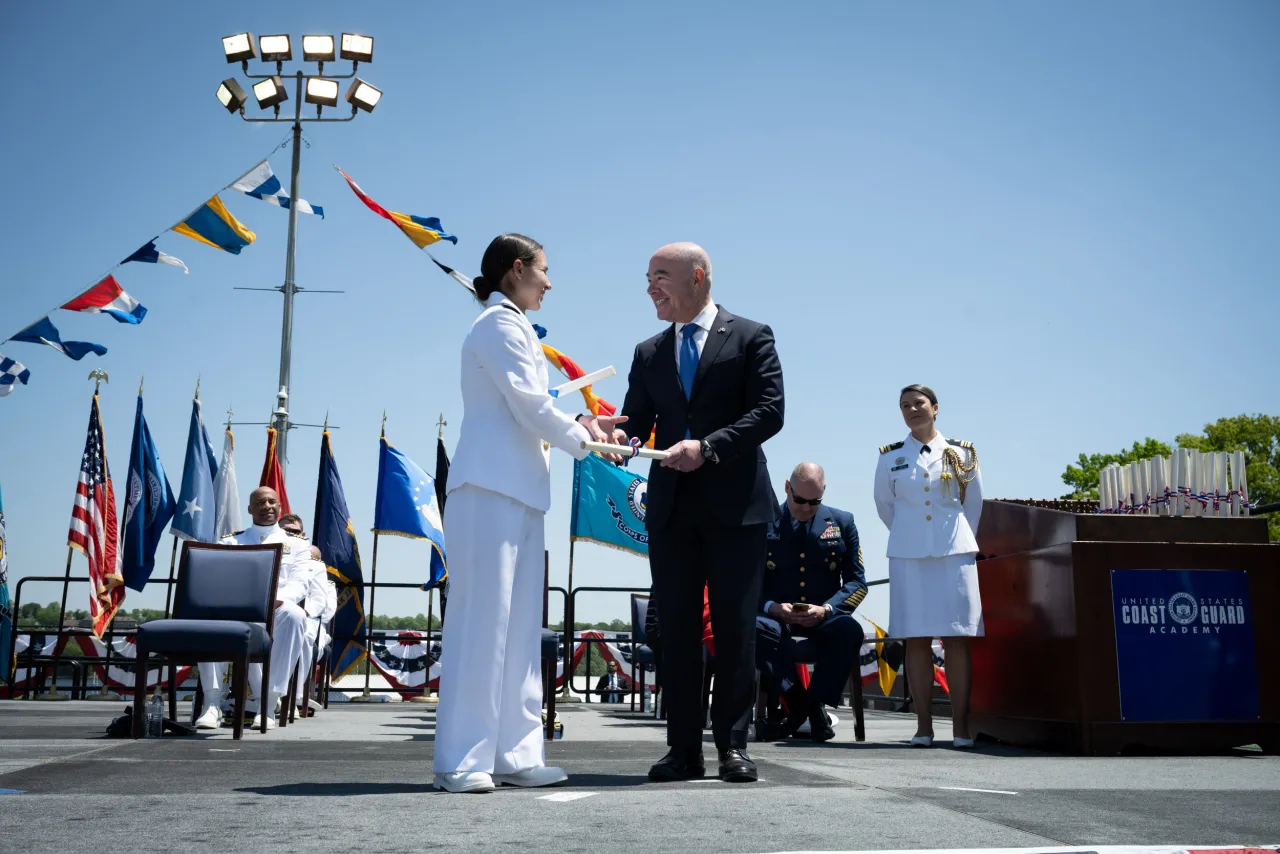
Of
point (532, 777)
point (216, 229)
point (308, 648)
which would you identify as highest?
point (216, 229)

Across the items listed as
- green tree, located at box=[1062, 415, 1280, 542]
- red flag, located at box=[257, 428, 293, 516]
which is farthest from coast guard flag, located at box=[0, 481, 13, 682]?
green tree, located at box=[1062, 415, 1280, 542]

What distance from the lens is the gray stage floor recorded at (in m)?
2.30

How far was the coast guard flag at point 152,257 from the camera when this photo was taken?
1231 cm

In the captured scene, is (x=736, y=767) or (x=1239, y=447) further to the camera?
(x=1239, y=447)

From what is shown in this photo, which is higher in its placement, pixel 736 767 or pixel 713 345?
pixel 713 345

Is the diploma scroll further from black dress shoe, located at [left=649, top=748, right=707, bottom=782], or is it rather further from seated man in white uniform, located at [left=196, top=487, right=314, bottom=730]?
seated man in white uniform, located at [left=196, top=487, right=314, bottom=730]

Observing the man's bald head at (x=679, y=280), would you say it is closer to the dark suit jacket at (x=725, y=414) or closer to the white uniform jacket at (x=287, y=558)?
the dark suit jacket at (x=725, y=414)

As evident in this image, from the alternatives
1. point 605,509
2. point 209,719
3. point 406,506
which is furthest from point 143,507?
point 209,719

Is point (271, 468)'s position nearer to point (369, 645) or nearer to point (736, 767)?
point (369, 645)

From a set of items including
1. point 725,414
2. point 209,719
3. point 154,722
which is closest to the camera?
point 725,414

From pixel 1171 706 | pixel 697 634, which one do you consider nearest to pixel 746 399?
pixel 697 634

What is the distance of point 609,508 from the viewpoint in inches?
520

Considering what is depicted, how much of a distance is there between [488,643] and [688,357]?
1.25 metres

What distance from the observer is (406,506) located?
13.4 m
